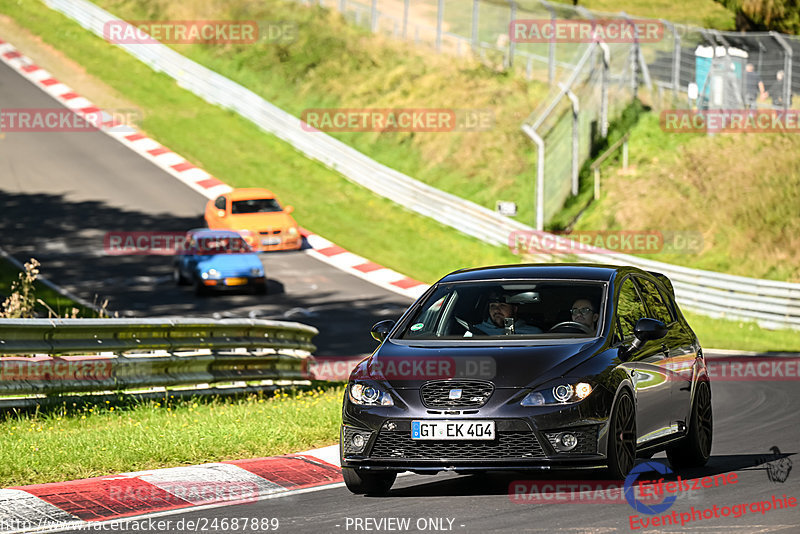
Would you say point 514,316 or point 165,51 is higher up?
point 165,51

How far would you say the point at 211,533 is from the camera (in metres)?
7.10

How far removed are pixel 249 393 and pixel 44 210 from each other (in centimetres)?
1899

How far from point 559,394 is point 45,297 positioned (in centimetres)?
1854

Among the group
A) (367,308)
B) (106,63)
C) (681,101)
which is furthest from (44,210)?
(681,101)

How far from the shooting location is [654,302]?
990cm

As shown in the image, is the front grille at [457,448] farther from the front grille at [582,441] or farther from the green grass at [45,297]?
the green grass at [45,297]

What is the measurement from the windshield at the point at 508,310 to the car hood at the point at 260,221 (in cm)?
1902

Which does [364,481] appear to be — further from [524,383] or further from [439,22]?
[439,22]

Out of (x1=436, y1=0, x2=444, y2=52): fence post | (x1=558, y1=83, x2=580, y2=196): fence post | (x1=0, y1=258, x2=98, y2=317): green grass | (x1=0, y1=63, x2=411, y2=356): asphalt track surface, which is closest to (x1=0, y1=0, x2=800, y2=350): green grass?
(x1=558, y1=83, x2=580, y2=196): fence post

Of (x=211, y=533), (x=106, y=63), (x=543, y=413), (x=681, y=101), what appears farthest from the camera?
(x=106, y=63)

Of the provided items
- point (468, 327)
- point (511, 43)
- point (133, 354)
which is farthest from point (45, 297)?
point (511, 43)

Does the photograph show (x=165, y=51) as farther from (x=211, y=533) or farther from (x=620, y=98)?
(x=211, y=533)

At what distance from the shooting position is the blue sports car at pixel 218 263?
25438mm

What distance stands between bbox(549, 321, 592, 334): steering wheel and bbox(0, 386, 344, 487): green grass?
8.86 feet
